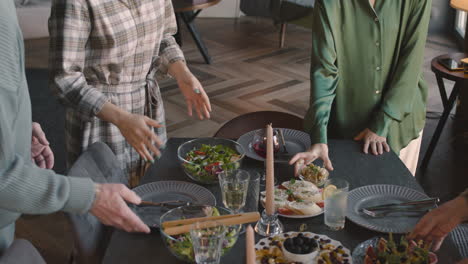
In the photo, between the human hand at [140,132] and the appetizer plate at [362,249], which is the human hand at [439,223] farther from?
the human hand at [140,132]

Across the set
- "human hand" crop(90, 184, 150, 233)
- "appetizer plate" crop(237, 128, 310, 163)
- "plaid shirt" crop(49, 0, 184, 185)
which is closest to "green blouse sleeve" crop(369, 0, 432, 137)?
"appetizer plate" crop(237, 128, 310, 163)

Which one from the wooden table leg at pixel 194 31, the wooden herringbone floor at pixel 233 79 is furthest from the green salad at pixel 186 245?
the wooden table leg at pixel 194 31

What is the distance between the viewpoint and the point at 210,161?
6.67 feet

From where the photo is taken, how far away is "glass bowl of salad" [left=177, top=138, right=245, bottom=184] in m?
1.96

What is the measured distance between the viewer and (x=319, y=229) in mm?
1714

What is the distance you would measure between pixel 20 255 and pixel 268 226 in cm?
67

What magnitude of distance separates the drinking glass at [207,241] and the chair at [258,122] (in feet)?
3.88

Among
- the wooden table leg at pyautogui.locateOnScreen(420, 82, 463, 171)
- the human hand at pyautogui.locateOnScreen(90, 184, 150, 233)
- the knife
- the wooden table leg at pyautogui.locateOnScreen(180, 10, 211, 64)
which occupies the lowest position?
the wooden table leg at pyautogui.locateOnScreen(180, 10, 211, 64)

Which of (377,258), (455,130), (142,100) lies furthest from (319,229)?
(455,130)

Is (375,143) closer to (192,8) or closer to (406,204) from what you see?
(406,204)

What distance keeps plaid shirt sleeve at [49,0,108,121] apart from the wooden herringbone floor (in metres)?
1.22

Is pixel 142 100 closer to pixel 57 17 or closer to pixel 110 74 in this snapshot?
pixel 110 74

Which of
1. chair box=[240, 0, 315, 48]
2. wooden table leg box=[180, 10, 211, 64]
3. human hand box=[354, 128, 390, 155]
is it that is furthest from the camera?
chair box=[240, 0, 315, 48]

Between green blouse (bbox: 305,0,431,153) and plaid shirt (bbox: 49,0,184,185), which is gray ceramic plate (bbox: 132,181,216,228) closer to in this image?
plaid shirt (bbox: 49,0,184,185)
